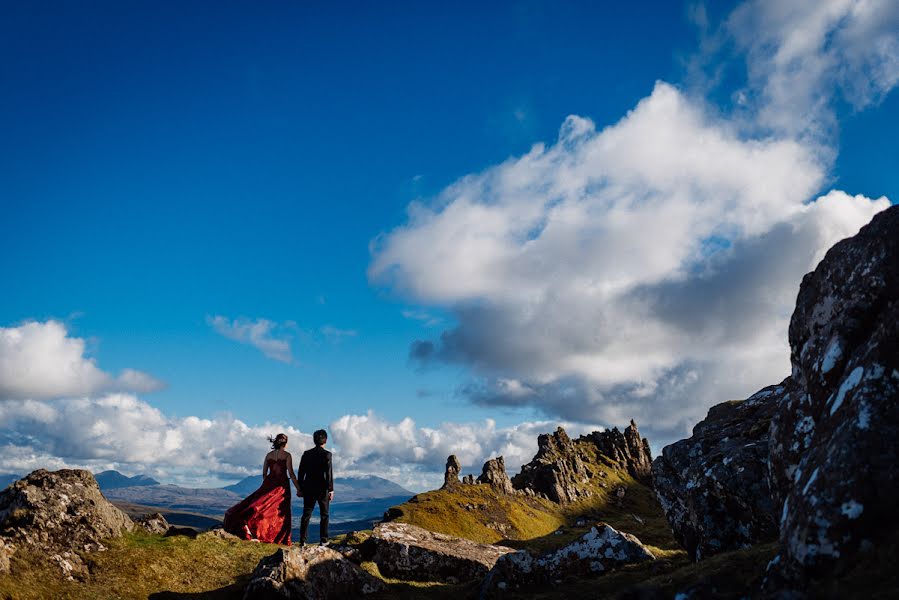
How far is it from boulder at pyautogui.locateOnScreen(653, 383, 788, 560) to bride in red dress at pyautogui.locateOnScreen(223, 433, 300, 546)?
58.8ft

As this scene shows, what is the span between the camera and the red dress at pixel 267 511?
27703 mm

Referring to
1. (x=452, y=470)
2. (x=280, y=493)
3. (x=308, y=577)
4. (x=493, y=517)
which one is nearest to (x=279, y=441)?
(x=280, y=493)

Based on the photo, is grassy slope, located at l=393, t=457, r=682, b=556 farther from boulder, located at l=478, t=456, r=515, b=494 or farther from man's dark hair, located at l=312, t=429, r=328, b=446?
man's dark hair, located at l=312, t=429, r=328, b=446

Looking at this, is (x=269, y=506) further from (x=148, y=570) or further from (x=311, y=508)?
(x=148, y=570)

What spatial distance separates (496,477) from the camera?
176 meters

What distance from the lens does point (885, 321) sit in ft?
38.8

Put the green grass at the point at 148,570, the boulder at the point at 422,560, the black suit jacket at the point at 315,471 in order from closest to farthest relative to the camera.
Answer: the green grass at the point at 148,570
the boulder at the point at 422,560
the black suit jacket at the point at 315,471

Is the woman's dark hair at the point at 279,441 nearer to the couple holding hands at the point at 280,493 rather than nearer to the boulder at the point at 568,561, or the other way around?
the couple holding hands at the point at 280,493

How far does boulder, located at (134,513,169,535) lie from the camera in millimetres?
25320

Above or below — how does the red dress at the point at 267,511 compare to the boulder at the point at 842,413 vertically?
below

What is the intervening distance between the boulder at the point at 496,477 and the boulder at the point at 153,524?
154219 mm

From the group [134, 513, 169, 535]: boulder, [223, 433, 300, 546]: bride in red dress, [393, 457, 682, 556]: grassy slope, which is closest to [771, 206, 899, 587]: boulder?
[223, 433, 300, 546]: bride in red dress

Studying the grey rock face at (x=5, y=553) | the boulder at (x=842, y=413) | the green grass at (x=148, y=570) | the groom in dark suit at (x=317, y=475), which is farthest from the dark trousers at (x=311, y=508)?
the boulder at (x=842, y=413)

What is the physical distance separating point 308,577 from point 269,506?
10268 millimetres
